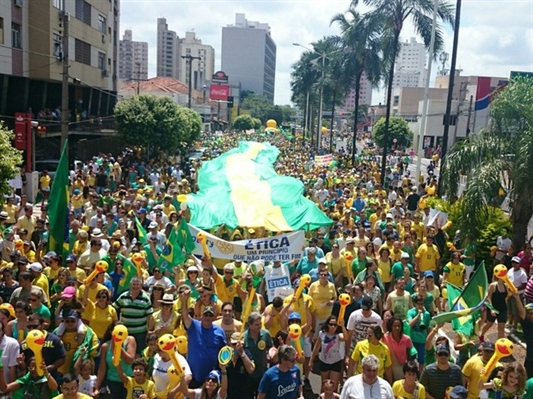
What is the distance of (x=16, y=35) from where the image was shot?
2719cm

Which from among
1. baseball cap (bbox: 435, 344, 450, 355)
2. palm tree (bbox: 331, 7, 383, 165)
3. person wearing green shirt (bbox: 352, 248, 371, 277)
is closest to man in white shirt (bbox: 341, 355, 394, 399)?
baseball cap (bbox: 435, 344, 450, 355)

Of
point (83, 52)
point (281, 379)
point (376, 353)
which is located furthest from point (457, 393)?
point (83, 52)

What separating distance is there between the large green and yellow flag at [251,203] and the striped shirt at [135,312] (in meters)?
4.63

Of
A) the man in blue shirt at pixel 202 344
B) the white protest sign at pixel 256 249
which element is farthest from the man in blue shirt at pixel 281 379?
the white protest sign at pixel 256 249

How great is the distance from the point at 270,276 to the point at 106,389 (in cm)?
320

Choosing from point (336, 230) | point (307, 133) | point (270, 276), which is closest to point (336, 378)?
point (270, 276)

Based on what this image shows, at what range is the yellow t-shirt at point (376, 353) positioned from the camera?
6.11 metres

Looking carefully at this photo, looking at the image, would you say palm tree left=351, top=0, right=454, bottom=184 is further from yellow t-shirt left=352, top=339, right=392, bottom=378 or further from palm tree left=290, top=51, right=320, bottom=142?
palm tree left=290, top=51, right=320, bottom=142

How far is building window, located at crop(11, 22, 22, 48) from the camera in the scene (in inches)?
1050

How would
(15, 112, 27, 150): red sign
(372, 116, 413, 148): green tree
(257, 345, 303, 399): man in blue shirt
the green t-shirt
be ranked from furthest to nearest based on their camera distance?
(372, 116, 413, 148): green tree, (15, 112, 27, 150): red sign, the green t-shirt, (257, 345, 303, 399): man in blue shirt

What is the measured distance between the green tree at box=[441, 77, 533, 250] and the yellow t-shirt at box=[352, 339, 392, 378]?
21.1 feet

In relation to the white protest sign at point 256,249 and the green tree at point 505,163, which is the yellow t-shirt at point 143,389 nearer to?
the white protest sign at point 256,249

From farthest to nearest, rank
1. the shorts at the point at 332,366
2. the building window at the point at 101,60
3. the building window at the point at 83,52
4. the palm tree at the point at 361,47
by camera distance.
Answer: the building window at the point at 101,60
the building window at the point at 83,52
the palm tree at the point at 361,47
the shorts at the point at 332,366

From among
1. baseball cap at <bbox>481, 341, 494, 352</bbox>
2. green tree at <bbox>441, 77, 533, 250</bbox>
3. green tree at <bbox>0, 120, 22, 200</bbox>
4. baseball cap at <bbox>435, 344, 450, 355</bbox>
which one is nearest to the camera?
baseball cap at <bbox>435, 344, 450, 355</bbox>
